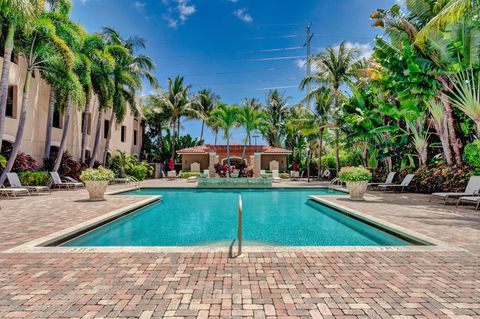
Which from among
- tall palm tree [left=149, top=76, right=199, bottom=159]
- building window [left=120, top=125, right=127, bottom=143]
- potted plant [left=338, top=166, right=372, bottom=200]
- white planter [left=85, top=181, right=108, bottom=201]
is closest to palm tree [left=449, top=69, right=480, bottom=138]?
potted plant [left=338, top=166, right=372, bottom=200]

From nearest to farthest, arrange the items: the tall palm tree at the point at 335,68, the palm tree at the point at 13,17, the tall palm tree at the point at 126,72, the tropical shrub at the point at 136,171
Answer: the palm tree at the point at 13,17 → the tall palm tree at the point at 126,72 → the tropical shrub at the point at 136,171 → the tall palm tree at the point at 335,68

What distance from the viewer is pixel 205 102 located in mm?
42719

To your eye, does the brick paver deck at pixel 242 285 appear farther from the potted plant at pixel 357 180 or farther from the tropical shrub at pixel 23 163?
the tropical shrub at pixel 23 163

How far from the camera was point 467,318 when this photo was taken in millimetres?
2674

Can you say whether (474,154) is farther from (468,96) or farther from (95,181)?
(95,181)

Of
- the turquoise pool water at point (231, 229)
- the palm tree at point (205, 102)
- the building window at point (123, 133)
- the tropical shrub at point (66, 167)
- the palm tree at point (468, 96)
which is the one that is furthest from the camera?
the palm tree at point (205, 102)

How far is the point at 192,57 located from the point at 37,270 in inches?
1511

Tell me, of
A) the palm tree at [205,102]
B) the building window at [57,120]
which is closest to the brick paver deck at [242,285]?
the building window at [57,120]

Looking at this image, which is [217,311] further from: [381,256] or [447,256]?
[447,256]

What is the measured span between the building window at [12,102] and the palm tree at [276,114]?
1173 inches

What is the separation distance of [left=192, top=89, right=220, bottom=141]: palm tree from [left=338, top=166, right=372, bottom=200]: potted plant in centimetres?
2935

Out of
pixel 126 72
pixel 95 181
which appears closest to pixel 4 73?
pixel 95 181

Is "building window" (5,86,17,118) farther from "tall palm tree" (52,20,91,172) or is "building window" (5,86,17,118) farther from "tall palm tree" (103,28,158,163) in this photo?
"tall palm tree" (103,28,158,163)

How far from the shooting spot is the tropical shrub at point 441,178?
1243 cm
